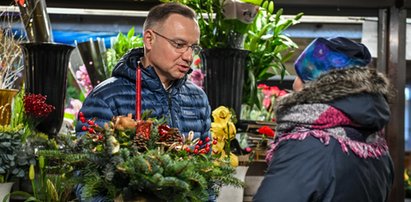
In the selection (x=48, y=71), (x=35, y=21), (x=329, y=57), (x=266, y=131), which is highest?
(x=35, y=21)

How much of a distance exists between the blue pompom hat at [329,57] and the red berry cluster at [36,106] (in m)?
1.61

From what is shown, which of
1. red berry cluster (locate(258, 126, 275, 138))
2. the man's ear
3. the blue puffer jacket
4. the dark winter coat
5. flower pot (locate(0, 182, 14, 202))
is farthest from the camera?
red berry cluster (locate(258, 126, 275, 138))

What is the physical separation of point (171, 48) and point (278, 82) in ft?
8.19

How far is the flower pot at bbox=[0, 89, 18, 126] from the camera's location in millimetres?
3701

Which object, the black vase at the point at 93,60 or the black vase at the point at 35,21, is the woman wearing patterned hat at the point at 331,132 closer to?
the black vase at the point at 35,21

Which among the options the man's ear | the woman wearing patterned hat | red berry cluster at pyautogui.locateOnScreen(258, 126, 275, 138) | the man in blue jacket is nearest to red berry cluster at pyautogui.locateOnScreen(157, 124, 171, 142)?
the woman wearing patterned hat

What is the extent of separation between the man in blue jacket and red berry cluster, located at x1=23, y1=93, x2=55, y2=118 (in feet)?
2.29

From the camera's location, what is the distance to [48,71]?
158 inches

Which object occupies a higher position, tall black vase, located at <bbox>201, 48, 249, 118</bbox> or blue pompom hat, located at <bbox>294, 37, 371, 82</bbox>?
blue pompom hat, located at <bbox>294, 37, 371, 82</bbox>

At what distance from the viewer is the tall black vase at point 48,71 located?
3998mm

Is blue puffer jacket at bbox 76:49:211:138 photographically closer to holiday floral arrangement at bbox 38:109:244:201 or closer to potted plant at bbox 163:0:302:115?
holiday floral arrangement at bbox 38:109:244:201

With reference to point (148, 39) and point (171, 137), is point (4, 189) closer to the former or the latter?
point (148, 39)

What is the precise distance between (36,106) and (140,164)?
5.08 ft

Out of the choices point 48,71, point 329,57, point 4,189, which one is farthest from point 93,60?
point 329,57
